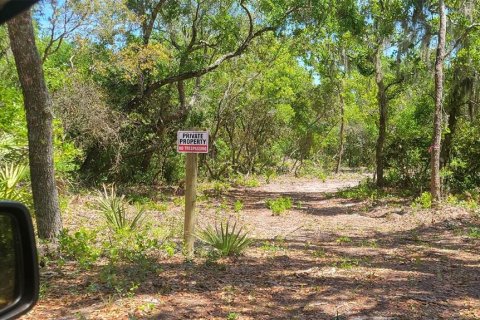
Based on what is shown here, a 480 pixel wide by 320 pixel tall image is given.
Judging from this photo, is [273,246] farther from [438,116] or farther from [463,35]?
[463,35]

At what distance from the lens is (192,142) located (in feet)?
22.2

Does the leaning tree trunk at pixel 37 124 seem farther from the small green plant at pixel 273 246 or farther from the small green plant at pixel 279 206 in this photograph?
the small green plant at pixel 279 206

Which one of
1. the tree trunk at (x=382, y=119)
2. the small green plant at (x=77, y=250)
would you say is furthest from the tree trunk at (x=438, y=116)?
the small green plant at (x=77, y=250)

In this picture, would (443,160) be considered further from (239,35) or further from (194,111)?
(194,111)

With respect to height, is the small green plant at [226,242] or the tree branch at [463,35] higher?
the tree branch at [463,35]

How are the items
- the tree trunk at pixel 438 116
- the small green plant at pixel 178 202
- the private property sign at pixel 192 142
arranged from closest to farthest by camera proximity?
1. the private property sign at pixel 192 142
2. the tree trunk at pixel 438 116
3. the small green plant at pixel 178 202

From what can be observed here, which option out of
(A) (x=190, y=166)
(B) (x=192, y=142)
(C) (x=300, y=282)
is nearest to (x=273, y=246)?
(C) (x=300, y=282)

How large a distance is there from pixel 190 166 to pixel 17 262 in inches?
204

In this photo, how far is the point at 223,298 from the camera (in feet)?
17.5

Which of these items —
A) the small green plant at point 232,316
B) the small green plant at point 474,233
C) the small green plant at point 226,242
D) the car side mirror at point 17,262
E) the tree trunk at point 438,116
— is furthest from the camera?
the tree trunk at point 438,116

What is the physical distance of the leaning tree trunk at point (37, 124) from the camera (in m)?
6.46

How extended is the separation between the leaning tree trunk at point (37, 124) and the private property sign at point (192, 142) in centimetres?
192

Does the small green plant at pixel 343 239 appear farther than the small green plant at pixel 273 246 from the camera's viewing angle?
Yes

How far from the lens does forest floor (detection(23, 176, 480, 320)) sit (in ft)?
16.0
